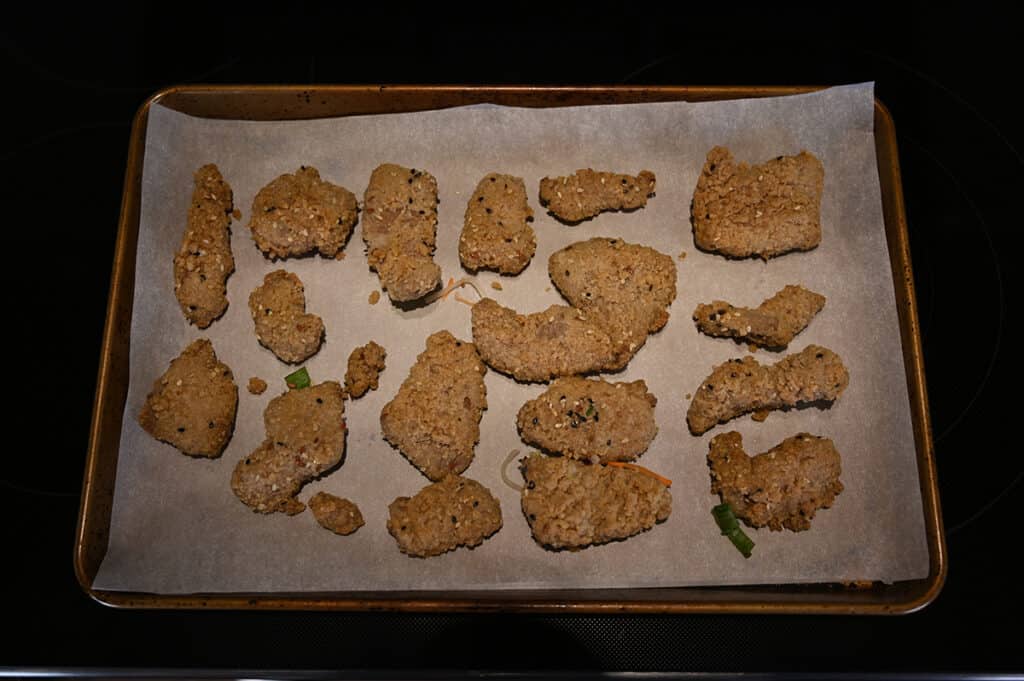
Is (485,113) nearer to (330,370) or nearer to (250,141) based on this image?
(250,141)

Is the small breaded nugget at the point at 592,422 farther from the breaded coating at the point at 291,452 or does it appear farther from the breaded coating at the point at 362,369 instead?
the breaded coating at the point at 291,452

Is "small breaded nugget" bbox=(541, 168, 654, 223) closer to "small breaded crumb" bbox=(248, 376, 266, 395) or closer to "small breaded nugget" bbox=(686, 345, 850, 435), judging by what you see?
"small breaded nugget" bbox=(686, 345, 850, 435)

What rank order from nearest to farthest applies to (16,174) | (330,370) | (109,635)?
(109,635), (330,370), (16,174)

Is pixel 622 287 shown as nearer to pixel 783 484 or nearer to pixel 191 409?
pixel 783 484

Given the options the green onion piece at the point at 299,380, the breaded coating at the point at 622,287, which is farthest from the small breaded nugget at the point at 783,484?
the green onion piece at the point at 299,380

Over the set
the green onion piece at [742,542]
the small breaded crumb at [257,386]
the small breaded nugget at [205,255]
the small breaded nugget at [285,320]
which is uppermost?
the small breaded nugget at [205,255]

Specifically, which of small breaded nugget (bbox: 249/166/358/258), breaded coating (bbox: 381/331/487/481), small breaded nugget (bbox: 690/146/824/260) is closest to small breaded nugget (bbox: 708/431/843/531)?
small breaded nugget (bbox: 690/146/824/260)

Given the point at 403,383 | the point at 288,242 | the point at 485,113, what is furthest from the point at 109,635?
the point at 485,113
